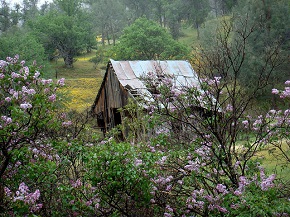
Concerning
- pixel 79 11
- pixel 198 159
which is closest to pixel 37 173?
pixel 198 159

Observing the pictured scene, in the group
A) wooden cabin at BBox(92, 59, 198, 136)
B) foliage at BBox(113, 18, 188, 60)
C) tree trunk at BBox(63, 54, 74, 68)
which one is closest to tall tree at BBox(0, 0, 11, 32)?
tree trunk at BBox(63, 54, 74, 68)

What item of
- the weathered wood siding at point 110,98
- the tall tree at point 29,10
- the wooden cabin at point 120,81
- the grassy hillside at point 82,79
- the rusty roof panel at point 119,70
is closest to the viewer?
the wooden cabin at point 120,81

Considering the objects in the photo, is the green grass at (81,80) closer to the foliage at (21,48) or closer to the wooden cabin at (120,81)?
the foliage at (21,48)

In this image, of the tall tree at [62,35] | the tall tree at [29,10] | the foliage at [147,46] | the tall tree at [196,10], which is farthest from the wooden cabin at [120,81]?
the tall tree at [29,10]

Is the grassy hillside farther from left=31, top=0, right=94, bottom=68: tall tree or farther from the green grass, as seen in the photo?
left=31, top=0, right=94, bottom=68: tall tree

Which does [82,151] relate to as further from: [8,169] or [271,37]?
[271,37]

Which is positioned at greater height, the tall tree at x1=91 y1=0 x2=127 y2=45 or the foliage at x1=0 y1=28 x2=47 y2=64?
the tall tree at x1=91 y1=0 x2=127 y2=45

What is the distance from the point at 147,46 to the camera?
152ft

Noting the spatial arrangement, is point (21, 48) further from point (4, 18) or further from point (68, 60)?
point (4, 18)

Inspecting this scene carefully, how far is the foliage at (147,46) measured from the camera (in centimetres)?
4553

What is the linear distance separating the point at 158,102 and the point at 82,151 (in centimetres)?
152

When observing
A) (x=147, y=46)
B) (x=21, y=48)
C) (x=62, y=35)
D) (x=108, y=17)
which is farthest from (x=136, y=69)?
(x=108, y=17)

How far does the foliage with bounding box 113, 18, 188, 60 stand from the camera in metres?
45.5

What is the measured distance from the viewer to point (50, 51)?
58.2 meters
